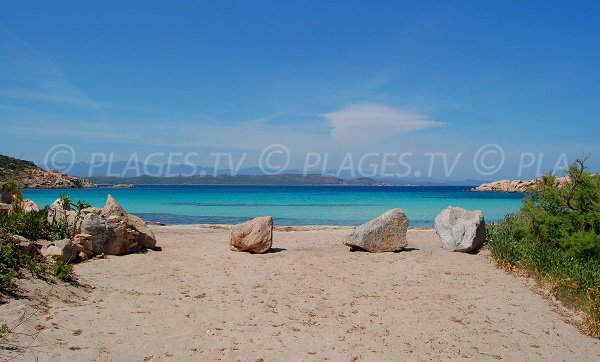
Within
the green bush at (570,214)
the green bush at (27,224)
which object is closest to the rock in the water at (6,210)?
the green bush at (27,224)

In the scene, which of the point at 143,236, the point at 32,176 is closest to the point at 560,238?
the point at 143,236

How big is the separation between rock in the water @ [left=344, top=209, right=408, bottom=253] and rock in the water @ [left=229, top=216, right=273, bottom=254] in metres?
2.59

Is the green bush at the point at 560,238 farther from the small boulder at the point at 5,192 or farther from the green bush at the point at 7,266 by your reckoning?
the small boulder at the point at 5,192

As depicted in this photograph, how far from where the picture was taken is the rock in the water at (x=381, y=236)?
1409 centimetres

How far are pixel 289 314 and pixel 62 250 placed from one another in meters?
5.45

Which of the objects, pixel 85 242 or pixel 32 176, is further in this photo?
pixel 32 176

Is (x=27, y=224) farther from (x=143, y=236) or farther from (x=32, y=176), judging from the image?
(x=32, y=176)

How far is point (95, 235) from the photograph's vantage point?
1179 centimetres

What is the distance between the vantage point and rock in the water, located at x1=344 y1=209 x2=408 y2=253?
14.1 metres

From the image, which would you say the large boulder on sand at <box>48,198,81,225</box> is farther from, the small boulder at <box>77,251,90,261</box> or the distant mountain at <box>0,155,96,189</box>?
the distant mountain at <box>0,155,96,189</box>

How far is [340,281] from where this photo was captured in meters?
10.7

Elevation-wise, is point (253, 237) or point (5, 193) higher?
point (5, 193)

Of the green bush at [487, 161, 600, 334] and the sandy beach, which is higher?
the green bush at [487, 161, 600, 334]

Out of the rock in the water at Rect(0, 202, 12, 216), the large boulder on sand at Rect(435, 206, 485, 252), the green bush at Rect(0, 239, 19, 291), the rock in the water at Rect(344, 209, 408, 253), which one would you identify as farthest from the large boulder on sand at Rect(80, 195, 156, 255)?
the large boulder on sand at Rect(435, 206, 485, 252)
